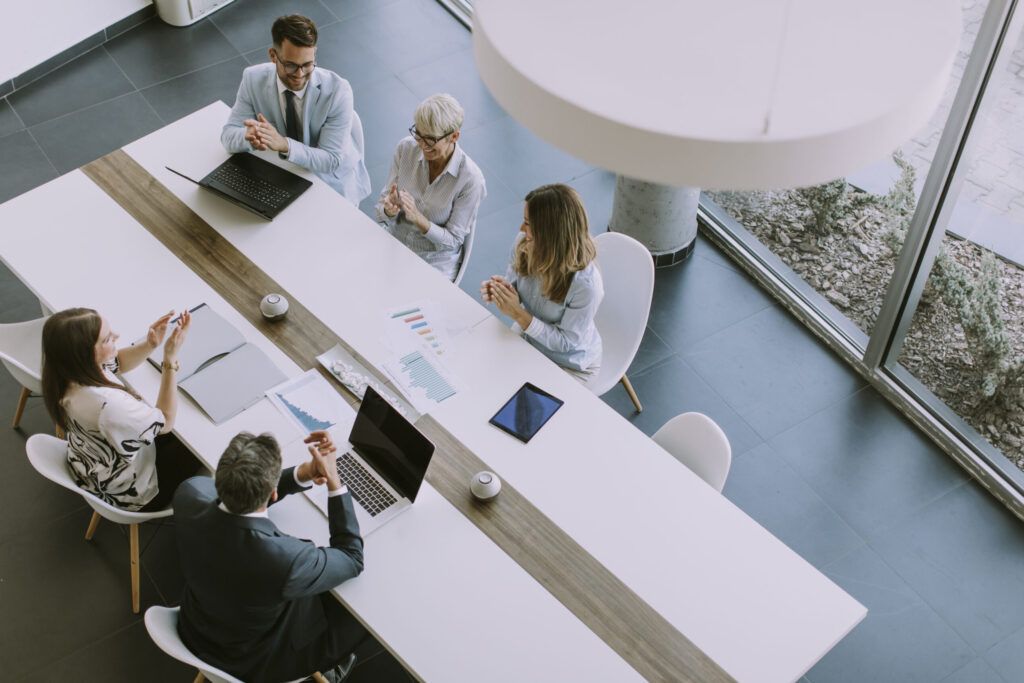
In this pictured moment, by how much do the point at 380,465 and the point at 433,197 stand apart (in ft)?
4.74

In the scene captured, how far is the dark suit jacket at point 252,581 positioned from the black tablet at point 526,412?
25.8 inches

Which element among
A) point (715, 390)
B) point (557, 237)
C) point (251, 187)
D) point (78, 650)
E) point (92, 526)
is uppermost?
point (557, 237)

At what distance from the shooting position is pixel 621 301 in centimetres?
430

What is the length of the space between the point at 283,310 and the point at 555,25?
2.50 m

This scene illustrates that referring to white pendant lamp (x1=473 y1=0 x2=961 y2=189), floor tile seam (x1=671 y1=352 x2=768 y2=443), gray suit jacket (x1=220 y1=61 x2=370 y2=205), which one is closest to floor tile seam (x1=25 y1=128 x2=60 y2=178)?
gray suit jacket (x1=220 y1=61 x2=370 y2=205)

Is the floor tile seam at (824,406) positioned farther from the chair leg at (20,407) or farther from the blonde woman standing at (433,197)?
the chair leg at (20,407)

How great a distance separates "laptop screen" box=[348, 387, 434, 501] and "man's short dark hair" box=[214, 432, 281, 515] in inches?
16.9

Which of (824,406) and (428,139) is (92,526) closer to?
(428,139)

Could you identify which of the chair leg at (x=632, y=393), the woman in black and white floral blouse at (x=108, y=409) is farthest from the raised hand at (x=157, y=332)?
the chair leg at (x=632, y=393)

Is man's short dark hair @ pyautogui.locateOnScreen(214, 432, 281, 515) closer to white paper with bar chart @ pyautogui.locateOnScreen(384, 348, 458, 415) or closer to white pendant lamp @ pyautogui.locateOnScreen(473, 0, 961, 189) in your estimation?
white paper with bar chart @ pyautogui.locateOnScreen(384, 348, 458, 415)

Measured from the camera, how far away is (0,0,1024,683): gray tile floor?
402 centimetres

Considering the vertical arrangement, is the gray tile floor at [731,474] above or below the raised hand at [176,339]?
below

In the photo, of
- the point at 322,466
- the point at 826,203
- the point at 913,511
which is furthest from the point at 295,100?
the point at 913,511

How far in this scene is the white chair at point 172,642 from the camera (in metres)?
3.05
